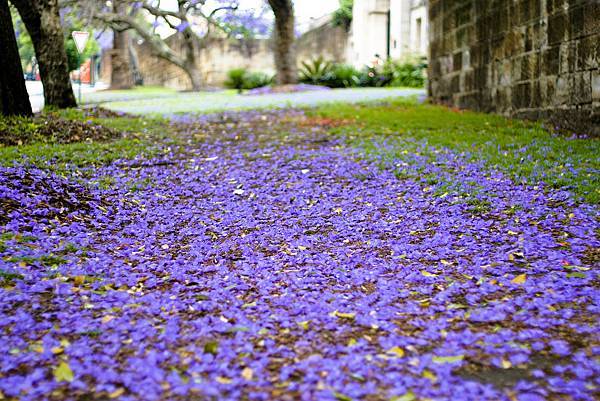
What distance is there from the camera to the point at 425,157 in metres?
7.80

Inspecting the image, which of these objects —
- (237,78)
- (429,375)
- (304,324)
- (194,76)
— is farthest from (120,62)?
(429,375)

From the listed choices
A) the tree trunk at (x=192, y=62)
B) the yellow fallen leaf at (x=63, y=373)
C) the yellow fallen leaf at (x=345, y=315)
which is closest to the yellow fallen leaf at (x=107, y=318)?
the yellow fallen leaf at (x=63, y=373)

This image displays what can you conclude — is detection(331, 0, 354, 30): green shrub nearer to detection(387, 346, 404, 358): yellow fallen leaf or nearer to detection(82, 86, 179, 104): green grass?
detection(82, 86, 179, 104): green grass

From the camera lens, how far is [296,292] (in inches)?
145

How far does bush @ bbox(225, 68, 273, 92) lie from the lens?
26.6m

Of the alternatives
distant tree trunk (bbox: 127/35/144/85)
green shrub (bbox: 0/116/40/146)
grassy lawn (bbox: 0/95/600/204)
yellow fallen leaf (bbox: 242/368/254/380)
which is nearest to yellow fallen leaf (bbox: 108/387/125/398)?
yellow fallen leaf (bbox: 242/368/254/380)

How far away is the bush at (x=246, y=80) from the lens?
87.2 ft

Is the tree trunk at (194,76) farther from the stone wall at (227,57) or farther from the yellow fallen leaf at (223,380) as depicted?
the yellow fallen leaf at (223,380)

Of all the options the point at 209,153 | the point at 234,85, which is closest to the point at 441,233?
the point at 209,153

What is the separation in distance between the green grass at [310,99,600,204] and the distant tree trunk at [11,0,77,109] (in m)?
4.90

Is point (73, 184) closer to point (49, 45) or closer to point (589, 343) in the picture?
point (589, 343)

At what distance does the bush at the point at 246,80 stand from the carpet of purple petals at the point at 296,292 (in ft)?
67.1

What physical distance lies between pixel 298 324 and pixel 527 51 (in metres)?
7.98

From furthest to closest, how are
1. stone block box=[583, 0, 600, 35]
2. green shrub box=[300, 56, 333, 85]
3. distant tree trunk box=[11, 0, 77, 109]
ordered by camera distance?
green shrub box=[300, 56, 333, 85]
distant tree trunk box=[11, 0, 77, 109]
stone block box=[583, 0, 600, 35]
